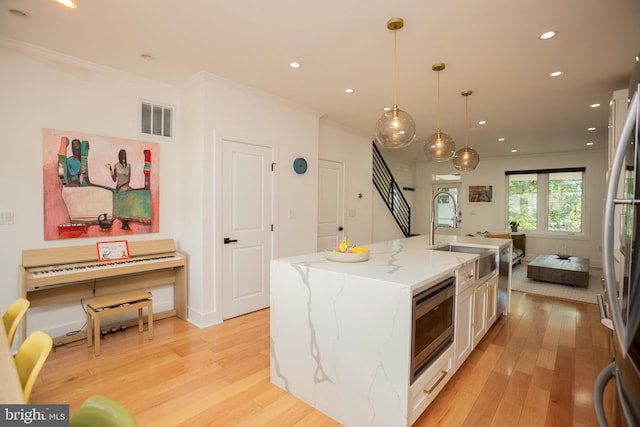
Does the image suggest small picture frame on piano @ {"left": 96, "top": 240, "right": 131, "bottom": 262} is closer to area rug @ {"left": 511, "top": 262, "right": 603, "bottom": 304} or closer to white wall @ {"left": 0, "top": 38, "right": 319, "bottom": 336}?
white wall @ {"left": 0, "top": 38, "right": 319, "bottom": 336}

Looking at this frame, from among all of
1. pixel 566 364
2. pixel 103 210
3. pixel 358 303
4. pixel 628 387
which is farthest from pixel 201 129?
pixel 566 364

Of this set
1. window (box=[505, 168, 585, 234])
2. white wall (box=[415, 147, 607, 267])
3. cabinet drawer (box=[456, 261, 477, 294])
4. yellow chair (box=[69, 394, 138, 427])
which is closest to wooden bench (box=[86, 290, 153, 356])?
yellow chair (box=[69, 394, 138, 427])

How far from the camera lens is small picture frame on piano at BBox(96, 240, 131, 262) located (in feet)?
10.5

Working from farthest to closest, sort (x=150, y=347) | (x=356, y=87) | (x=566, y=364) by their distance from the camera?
(x=356, y=87)
(x=150, y=347)
(x=566, y=364)

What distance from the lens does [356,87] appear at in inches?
149

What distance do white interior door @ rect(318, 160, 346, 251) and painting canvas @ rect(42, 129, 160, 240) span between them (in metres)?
2.42

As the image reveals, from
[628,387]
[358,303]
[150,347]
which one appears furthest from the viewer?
[150,347]

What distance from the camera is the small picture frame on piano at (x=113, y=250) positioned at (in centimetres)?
319

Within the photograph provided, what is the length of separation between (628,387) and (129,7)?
326 centimetres

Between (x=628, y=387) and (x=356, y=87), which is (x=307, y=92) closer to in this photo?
(x=356, y=87)

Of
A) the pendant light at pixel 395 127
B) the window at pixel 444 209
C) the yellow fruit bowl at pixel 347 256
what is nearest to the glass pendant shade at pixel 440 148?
the pendant light at pixel 395 127

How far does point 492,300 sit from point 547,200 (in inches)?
254

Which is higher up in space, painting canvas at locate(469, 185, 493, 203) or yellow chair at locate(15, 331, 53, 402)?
→ painting canvas at locate(469, 185, 493, 203)

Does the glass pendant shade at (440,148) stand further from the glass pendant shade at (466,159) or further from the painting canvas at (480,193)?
the painting canvas at (480,193)
